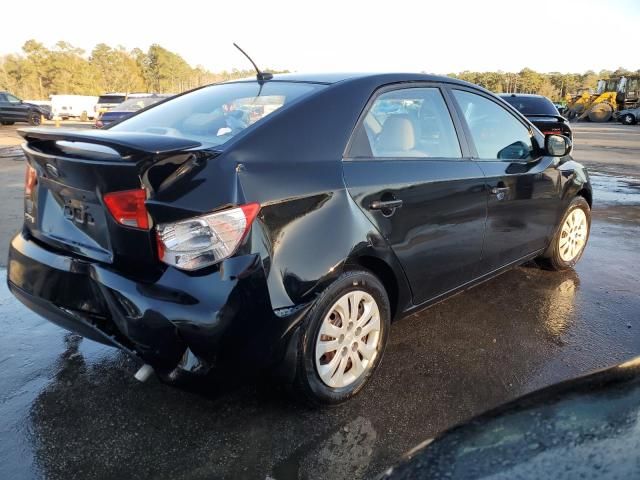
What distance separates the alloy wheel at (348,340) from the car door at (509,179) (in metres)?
1.18

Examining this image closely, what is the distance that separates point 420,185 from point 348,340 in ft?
3.08

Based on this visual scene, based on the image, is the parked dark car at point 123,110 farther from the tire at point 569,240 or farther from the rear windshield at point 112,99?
the tire at point 569,240

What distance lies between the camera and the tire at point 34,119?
26817 millimetres

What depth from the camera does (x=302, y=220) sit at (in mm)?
2328

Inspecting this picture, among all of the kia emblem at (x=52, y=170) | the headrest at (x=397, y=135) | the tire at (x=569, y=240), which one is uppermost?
the headrest at (x=397, y=135)

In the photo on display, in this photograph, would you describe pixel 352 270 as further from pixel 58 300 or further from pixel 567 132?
pixel 567 132

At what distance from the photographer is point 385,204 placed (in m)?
2.68

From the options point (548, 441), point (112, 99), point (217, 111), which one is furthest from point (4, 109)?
point (548, 441)

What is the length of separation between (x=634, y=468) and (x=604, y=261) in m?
4.43

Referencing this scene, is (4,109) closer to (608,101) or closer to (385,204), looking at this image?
(385,204)

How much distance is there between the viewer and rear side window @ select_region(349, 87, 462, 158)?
281 centimetres

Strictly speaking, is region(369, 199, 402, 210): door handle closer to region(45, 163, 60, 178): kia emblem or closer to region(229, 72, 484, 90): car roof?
region(229, 72, 484, 90): car roof

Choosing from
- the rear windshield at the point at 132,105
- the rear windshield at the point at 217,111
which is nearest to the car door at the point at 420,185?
the rear windshield at the point at 217,111

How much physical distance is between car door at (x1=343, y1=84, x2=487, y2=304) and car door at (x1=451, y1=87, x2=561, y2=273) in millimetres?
167
